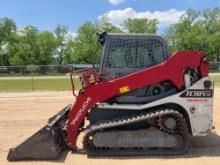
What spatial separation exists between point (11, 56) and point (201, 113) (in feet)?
243

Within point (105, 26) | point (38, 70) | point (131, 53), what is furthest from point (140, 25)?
point (131, 53)

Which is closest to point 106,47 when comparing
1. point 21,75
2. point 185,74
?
point 185,74

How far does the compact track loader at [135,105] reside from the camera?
8430mm

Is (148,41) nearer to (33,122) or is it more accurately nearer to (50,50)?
(33,122)

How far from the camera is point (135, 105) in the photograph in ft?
28.8

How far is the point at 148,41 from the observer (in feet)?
29.5

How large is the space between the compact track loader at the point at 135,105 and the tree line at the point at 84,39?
61015mm

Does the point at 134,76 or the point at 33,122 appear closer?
the point at 134,76

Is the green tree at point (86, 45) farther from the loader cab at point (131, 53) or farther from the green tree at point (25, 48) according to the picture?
the loader cab at point (131, 53)

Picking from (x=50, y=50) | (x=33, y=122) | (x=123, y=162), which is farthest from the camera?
(x=50, y=50)

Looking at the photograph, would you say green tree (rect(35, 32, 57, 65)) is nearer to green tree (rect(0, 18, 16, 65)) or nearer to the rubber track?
green tree (rect(0, 18, 16, 65))

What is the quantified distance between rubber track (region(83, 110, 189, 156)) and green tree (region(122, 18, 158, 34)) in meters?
68.5

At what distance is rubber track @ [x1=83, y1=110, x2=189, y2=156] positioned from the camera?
8391 mm

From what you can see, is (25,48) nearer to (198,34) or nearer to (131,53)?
(198,34)
